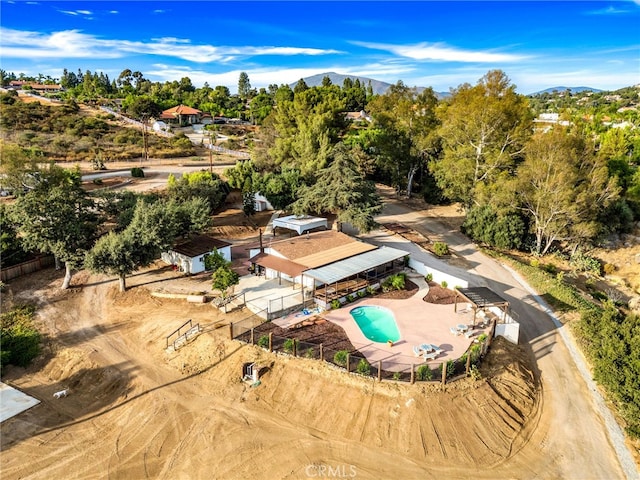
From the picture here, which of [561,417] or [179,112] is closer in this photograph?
[561,417]

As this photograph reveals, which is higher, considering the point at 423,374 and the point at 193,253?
the point at 193,253

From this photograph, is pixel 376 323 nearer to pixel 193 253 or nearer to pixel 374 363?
pixel 374 363

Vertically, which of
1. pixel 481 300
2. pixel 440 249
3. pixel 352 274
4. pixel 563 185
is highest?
pixel 563 185

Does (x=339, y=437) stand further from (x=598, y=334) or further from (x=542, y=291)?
(x=542, y=291)

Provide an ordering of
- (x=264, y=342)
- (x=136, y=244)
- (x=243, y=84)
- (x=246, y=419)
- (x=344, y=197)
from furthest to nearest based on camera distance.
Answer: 1. (x=243, y=84)
2. (x=344, y=197)
3. (x=136, y=244)
4. (x=264, y=342)
5. (x=246, y=419)

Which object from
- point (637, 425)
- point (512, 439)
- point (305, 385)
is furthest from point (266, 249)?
point (637, 425)

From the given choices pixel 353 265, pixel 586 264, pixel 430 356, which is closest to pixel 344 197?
pixel 353 265
